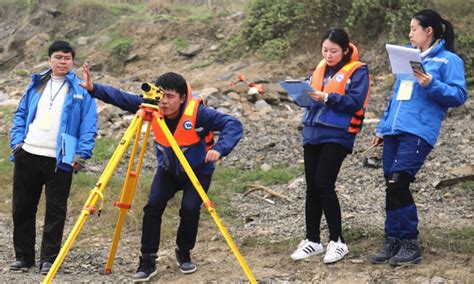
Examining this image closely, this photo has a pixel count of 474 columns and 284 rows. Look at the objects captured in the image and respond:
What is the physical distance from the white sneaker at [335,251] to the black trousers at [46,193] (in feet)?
6.96

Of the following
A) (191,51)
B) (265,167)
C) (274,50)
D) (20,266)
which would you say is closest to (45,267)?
(20,266)

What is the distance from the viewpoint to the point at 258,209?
24.6 feet

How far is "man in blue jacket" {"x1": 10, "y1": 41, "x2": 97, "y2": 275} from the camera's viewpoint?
537 cm

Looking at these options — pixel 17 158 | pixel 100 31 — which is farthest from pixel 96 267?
pixel 100 31

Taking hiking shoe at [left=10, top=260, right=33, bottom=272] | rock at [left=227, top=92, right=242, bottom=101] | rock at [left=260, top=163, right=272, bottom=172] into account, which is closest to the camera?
hiking shoe at [left=10, top=260, right=33, bottom=272]

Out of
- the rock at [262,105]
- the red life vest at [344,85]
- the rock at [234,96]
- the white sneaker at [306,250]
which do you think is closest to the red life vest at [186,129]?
the red life vest at [344,85]

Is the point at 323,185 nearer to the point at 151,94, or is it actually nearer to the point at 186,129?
the point at 186,129

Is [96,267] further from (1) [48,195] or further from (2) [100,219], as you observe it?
(2) [100,219]

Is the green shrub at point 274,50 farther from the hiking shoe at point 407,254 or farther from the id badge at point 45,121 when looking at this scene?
the hiking shoe at point 407,254

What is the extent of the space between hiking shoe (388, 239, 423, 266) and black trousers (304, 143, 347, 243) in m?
0.49

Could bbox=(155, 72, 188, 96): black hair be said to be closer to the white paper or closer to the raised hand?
the raised hand

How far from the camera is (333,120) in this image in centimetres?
502

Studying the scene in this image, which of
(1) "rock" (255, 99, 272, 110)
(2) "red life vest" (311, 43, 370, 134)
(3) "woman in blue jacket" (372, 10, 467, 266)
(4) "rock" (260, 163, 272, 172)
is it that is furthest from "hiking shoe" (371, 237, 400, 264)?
(1) "rock" (255, 99, 272, 110)

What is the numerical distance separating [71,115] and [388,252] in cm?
267
